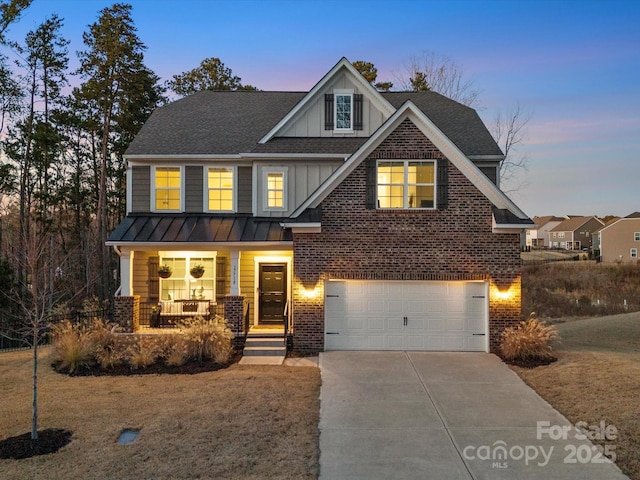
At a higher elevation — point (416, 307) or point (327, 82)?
point (327, 82)

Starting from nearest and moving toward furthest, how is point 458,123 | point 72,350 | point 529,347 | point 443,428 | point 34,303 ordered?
point 34,303 < point 443,428 < point 72,350 < point 529,347 < point 458,123

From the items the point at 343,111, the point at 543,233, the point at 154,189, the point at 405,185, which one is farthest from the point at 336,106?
the point at 543,233

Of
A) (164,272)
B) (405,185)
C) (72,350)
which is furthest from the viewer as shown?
(164,272)

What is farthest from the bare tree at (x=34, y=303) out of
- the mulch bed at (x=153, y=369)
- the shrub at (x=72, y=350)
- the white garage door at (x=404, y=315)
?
the white garage door at (x=404, y=315)

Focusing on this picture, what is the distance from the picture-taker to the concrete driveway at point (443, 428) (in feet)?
20.4

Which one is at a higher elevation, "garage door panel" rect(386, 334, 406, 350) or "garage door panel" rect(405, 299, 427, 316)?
"garage door panel" rect(405, 299, 427, 316)

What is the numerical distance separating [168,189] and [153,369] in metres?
6.77

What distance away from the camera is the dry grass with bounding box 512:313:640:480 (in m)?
7.07

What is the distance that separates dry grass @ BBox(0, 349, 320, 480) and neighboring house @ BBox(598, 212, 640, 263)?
207ft

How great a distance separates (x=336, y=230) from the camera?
1289 centimetres

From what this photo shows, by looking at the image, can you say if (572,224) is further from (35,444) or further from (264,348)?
(35,444)

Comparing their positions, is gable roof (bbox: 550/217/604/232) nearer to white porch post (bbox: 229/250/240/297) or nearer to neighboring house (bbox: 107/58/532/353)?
neighboring house (bbox: 107/58/532/353)

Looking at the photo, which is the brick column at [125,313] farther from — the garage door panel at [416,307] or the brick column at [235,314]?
the garage door panel at [416,307]

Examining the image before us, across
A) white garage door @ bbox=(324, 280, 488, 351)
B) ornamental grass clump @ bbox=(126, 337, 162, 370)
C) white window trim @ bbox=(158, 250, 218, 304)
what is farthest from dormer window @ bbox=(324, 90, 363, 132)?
ornamental grass clump @ bbox=(126, 337, 162, 370)
